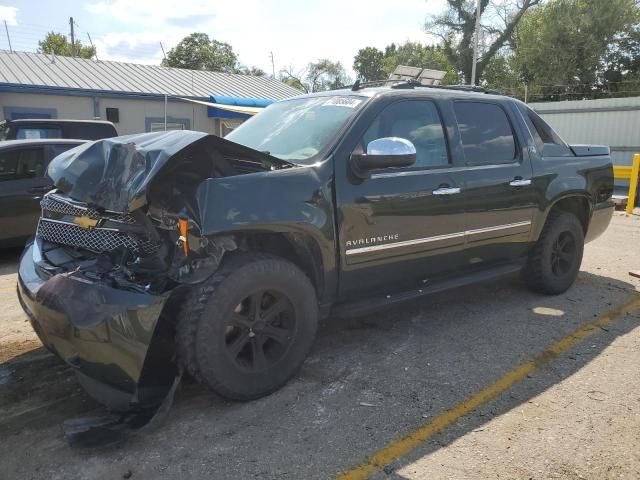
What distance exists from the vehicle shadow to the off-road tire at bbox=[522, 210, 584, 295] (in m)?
0.37

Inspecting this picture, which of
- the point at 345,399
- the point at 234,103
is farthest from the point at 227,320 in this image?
the point at 234,103

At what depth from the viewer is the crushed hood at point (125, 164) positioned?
9.27 ft

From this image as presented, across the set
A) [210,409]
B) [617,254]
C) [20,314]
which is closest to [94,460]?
[210,409]

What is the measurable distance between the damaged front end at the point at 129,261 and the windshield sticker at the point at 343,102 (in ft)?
3.05

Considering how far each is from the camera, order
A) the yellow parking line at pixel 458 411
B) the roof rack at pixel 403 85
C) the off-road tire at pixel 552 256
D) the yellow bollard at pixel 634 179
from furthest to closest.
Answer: the yellow bollard at pixel 634 179, the off-road tire at pixel 552 256, the roof rack at pixel 403 85, the yellow parking line at pixel 458 411

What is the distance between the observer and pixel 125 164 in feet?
9.73

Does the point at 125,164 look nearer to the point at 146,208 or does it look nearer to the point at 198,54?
the point at 146,208

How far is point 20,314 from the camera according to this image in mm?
4789

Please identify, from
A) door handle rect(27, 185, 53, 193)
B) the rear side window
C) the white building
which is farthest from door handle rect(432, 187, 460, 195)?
the white building

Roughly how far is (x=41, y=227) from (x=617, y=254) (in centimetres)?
716

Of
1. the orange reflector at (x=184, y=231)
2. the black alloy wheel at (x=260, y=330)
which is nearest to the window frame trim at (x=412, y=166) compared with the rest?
the black alloy wheel at (x=260, y=330)

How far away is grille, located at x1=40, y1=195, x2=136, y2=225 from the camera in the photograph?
3025 mm

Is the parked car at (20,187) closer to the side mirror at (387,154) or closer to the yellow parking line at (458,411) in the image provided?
the side mirror at (387,154)

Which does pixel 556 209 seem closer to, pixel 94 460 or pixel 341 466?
pixel 341 466
